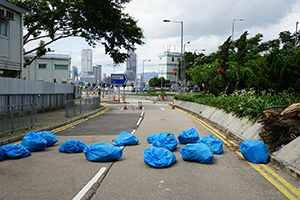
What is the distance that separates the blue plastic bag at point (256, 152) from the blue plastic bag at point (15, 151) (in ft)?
19.4

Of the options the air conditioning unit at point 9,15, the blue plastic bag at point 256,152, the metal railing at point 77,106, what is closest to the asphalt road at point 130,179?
the blue plastic bag at point 256,152

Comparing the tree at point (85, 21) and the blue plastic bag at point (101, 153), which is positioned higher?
the tree at point (85, 21)

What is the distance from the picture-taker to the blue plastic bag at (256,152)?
6.50 meters

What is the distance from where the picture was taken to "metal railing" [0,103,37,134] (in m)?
9.57

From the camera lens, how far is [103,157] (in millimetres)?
6461

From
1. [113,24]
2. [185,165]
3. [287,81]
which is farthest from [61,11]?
[185,165]

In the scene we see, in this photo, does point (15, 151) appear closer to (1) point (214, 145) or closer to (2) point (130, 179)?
(2) point (130, 179)

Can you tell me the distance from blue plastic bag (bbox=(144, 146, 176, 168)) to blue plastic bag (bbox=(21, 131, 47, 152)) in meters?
3.50

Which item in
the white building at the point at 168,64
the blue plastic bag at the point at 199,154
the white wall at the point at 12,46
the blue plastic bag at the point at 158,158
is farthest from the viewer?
the white building at the point at 168,64

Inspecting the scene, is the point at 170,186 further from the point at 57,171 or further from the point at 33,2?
the point at 33,2

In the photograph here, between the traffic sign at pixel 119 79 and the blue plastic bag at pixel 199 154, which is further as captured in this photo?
the traffic sign at pixel 119 79

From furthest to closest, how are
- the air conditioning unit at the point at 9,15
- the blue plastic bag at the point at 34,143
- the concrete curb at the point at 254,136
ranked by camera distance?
the air conditioning unit at the point at 9,15
the blue plastic bag at the point at 34,143
the concrete curb at the point at 254,136

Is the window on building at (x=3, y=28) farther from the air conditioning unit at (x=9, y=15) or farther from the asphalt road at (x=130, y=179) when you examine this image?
the asphalt road at (x=130, y=179)

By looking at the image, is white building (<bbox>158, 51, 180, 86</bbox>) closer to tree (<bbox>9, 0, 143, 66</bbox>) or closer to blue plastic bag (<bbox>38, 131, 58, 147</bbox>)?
tree (<bbox>9, 0, 143, 66</bbox>)
